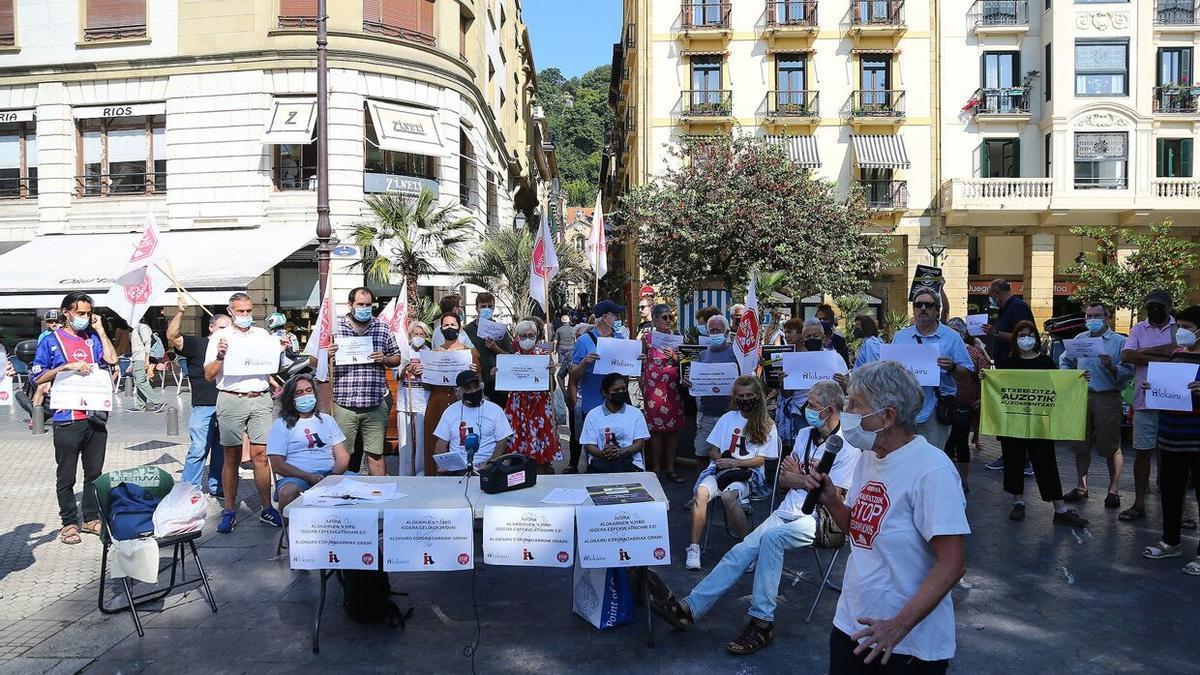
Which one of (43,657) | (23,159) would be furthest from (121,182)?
(43,657)

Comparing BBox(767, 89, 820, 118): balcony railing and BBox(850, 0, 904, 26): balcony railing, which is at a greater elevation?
BBox(850, 0, 904, 26): balcony railing

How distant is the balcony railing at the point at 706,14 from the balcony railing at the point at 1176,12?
15.7 m

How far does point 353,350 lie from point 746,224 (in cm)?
1661

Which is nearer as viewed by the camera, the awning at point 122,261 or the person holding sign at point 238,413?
the person holding sign at point 238,413

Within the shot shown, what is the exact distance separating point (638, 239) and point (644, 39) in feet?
→ 32.2

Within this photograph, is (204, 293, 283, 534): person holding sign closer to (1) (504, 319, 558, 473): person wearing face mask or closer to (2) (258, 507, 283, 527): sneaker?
(2) (258, 507, 283, 527): sneaker

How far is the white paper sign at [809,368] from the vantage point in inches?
295

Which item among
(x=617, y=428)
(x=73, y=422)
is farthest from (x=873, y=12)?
(x=73, y=422)

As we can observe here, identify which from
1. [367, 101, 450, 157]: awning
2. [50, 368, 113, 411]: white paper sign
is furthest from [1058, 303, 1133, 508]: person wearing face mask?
[367, 101, 450, 157]: awning

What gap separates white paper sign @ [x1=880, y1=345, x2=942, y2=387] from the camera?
6844 millimetres

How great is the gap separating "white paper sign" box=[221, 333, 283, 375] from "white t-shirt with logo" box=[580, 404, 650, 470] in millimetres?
3143

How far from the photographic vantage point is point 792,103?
98.3ft

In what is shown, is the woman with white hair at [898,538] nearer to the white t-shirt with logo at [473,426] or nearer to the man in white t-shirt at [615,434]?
the man in white t-shirt at [615,434]

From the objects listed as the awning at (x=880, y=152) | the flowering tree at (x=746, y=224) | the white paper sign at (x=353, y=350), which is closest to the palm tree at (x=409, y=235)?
the flowering tree at (x=746, y=224)
